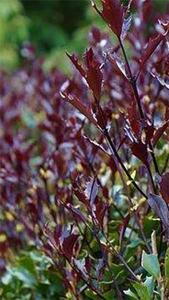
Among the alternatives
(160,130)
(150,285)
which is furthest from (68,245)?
(160,130)

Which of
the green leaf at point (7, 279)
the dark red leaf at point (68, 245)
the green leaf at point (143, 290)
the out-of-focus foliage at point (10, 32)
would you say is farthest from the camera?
the out-of-focus foliage at point (10, 32)

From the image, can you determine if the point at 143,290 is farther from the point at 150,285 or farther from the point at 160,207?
the point at 160,207

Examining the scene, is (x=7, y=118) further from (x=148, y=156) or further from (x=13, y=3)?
(x=13, y=3)

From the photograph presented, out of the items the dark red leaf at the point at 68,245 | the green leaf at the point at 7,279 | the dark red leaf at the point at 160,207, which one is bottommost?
the dark red leaf at the point at 160,207

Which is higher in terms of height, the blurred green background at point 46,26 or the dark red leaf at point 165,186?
the blurred green background at point 46,26

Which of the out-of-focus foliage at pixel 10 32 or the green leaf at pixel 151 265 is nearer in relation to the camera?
the green leaf at pixel 151 265

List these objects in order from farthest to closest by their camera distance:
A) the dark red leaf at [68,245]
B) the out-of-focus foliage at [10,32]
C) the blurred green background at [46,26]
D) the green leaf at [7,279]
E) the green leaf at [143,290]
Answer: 1. the blurred green background at [46,26]
2. the out-of-focus foliage at [10,32]
3. the green leaf at [7,279]
4. the dark red leaf at [68,245]
5. the green leaf at [143,290]

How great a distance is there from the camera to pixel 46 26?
13.9 meters

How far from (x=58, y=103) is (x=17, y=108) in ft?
4.38

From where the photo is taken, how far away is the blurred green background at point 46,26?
11.3 metres

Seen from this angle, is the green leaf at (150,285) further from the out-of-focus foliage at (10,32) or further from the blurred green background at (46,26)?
the out-of-focus foliage at (10,32)

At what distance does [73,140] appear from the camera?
2.23m

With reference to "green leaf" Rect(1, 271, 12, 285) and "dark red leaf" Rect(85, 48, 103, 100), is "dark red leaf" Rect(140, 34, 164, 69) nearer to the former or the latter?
"dark red leaf" Rect(85, 48, 103, 100)

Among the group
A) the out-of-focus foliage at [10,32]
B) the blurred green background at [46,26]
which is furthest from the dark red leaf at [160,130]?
the out-of-focus foliage at [10,32]
